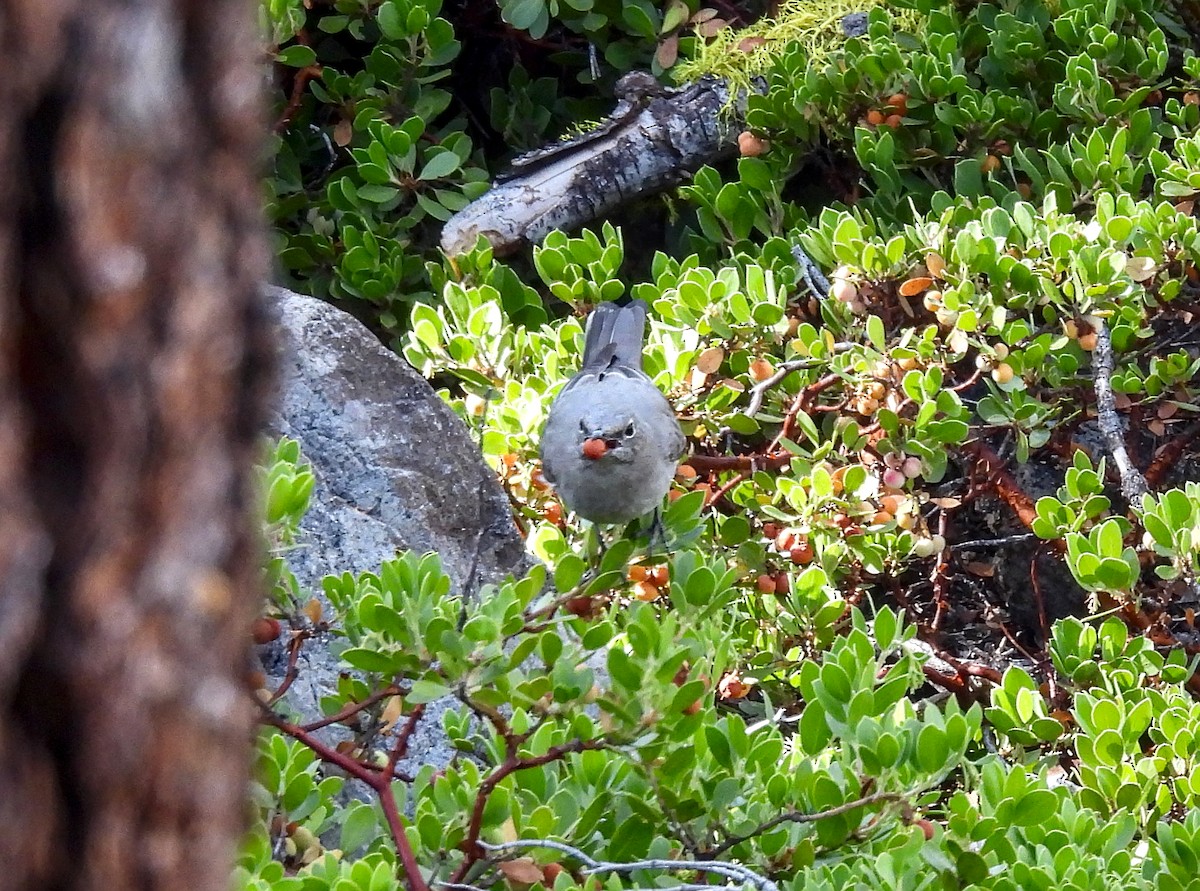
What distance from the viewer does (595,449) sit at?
3131 millimetres

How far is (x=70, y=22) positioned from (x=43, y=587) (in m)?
0.24

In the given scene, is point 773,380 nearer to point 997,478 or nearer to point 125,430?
point 997,478

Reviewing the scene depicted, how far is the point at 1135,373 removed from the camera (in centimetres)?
334

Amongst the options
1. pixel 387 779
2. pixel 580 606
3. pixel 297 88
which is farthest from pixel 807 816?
pixel 297 88

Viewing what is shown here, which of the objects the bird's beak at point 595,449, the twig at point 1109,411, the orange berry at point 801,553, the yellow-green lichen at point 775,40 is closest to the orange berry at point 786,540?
the orange berry at point 801,553

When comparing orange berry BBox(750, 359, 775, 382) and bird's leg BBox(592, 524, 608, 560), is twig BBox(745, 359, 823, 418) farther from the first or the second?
bird's leg BBox(592, 524, 608, 560)

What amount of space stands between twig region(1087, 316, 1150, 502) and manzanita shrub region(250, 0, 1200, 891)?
0.01 m

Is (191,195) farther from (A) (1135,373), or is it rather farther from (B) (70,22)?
(A) (1135,373)

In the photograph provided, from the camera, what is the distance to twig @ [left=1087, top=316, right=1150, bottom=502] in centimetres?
322

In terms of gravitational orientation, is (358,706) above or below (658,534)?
above

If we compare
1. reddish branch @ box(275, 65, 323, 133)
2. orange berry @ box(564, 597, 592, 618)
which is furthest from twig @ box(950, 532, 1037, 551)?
reddish branch @ box(275, 65, 323, 133)

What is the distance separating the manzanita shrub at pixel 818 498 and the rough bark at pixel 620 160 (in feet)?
0.59

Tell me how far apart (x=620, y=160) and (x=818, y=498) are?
77.4 inches

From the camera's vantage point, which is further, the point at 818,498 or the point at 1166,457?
the point at 1166,457
